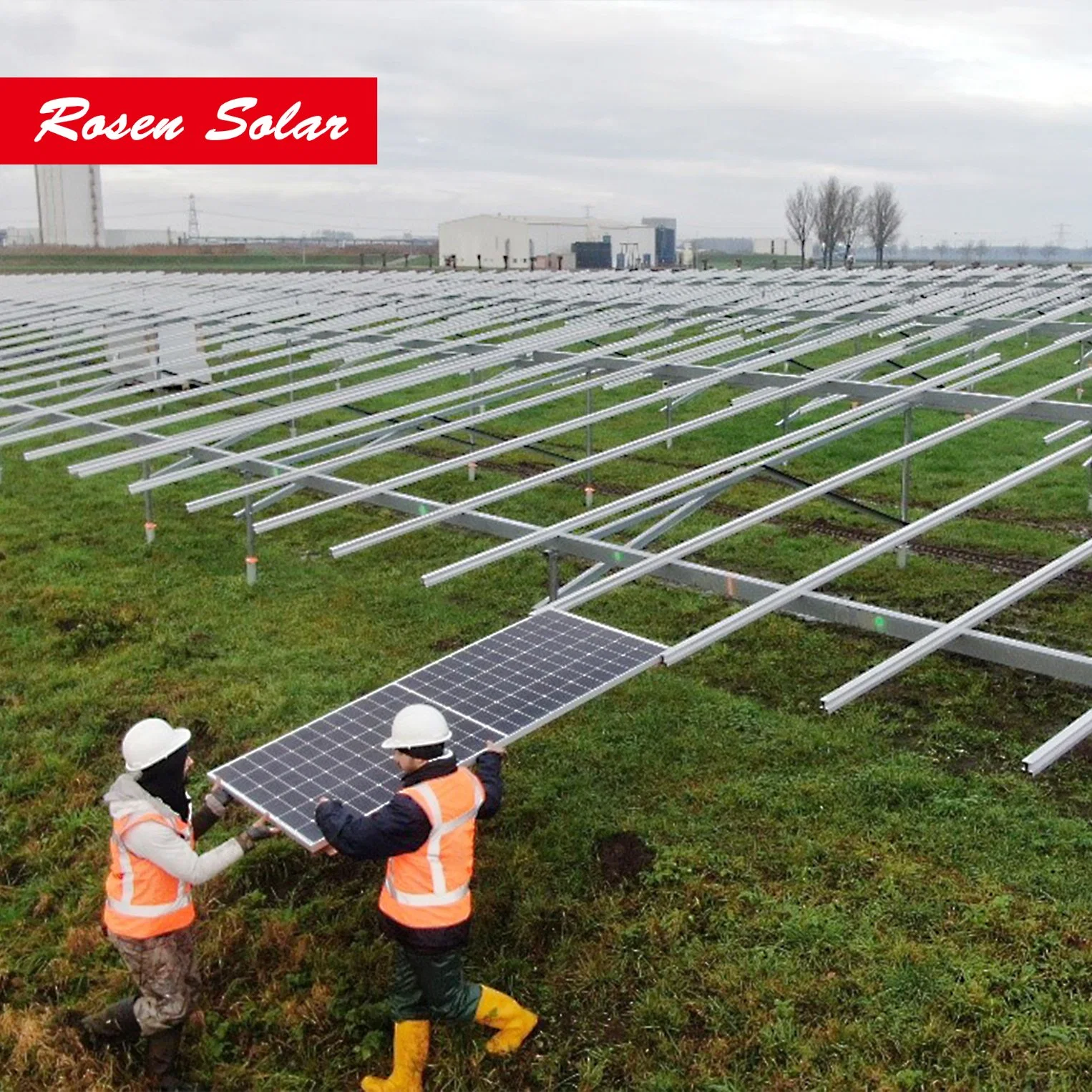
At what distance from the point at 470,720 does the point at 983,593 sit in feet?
20.8

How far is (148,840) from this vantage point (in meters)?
4.39

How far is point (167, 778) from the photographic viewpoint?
179 inches

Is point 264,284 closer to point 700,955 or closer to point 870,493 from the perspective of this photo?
point 870,493

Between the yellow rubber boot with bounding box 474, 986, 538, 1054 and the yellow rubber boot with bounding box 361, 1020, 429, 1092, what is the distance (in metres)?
0.25

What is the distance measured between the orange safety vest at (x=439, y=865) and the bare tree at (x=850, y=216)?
59346 millimetres

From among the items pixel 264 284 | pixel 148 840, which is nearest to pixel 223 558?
pixel 148 840

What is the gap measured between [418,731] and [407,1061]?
4.53ft

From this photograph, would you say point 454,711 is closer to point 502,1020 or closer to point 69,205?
A: point 502,1020

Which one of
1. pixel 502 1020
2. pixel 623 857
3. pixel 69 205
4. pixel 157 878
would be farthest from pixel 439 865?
pixel 69 205

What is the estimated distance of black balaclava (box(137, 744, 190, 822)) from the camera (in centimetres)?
450

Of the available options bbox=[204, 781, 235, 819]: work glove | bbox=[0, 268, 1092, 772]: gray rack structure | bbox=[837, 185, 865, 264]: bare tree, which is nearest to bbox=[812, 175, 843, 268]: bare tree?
bbox=[837, 185, 865, 264]: bare tree

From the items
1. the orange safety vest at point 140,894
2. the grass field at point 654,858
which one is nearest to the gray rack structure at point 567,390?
the grass field at point 654,858

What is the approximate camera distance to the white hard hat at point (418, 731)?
4445 mm

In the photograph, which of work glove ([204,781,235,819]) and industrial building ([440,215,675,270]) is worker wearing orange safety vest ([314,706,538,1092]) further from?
industrial building ([440,215,675,270])
